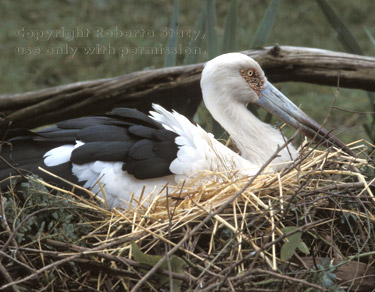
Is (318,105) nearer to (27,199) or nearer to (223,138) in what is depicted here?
(223,138)

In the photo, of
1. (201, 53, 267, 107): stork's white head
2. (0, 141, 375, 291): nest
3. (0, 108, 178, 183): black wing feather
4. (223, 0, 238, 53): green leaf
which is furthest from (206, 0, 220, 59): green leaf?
(0, 141, 375, 291): nest

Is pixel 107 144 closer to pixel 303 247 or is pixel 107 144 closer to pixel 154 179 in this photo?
pixel 154 179

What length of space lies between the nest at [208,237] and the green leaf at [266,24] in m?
1.13

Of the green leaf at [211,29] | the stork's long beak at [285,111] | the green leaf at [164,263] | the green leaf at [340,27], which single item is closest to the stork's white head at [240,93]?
the stork's long beak at [285,111]

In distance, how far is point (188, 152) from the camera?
2777mm

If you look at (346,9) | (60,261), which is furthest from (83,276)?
(346,9)

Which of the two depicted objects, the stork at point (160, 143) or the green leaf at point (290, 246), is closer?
the green leaf at point (290, 246)

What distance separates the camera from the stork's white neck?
3.12 meters

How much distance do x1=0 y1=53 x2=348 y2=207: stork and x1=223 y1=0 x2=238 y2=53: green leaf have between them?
583 mm

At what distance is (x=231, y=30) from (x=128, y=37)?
2892 mm

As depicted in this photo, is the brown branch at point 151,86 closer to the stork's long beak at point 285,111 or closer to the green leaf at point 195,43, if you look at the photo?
the green leaf at point 195,43

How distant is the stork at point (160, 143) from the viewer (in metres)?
2.75

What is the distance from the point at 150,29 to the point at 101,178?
406cm

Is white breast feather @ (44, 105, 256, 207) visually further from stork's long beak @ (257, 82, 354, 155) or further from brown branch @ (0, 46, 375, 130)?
brown branch @ (0, 46, 375, 130)
